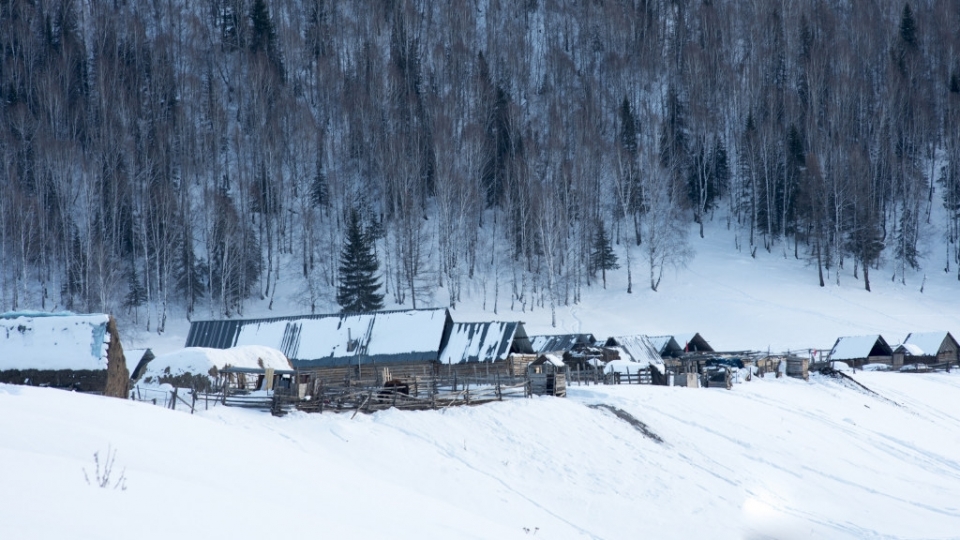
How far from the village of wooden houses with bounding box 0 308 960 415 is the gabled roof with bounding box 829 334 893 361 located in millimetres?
74

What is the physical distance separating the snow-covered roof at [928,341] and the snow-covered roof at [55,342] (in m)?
51.9

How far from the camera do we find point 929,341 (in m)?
58.5

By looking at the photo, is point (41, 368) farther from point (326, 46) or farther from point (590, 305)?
point (326, 46)

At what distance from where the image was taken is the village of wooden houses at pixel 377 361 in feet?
85.7

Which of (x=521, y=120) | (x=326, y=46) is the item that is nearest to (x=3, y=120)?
(x=326, y=46)

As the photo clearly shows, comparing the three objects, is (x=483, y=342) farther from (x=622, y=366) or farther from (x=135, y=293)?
(x=135, y=293)

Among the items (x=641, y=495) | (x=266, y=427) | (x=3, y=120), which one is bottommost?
(x=641, y=495)

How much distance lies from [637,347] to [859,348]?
1559cm

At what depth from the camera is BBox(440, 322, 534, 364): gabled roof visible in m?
44.4

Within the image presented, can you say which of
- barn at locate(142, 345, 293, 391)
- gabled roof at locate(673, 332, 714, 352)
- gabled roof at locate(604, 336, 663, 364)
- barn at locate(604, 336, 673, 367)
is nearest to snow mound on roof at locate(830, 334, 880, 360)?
gabled roof at locate(673, 332, 714, 352)

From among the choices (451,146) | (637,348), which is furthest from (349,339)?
(451,146)

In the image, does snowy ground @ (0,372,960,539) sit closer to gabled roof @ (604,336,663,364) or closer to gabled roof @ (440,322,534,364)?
gabled roof @ (440,322,534,364)

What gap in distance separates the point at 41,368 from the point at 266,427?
7874 millimetres

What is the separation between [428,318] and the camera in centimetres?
4703
